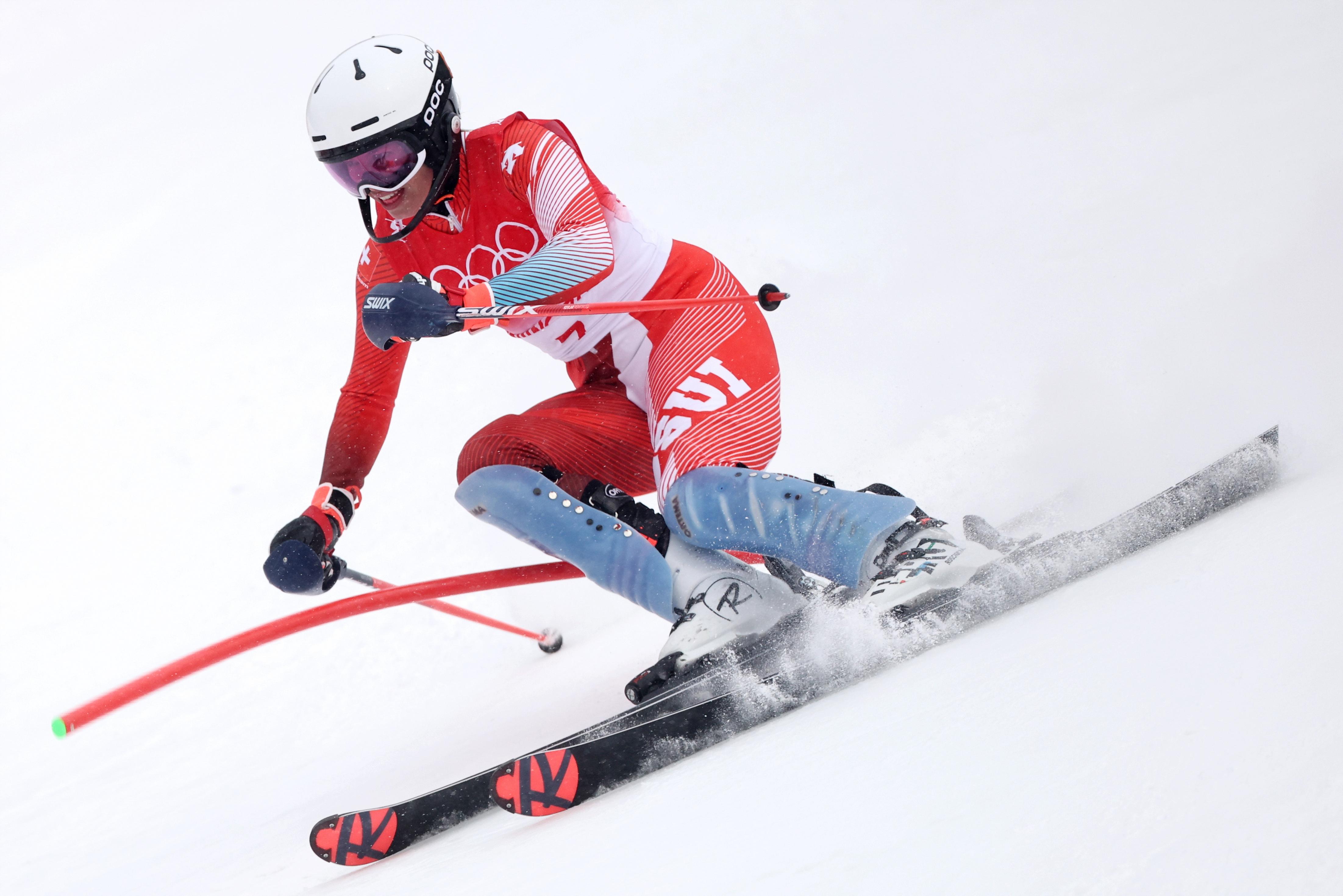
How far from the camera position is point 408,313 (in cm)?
186

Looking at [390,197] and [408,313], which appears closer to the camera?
[408,313]

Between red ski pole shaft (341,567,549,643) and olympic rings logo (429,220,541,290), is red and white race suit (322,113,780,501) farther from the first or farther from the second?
red ski pole shaft (341,567,549,643)

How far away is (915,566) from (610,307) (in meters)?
0.74

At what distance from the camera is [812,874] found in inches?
37.2

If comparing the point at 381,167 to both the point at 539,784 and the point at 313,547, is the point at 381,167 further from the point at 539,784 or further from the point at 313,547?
the point at 539,784

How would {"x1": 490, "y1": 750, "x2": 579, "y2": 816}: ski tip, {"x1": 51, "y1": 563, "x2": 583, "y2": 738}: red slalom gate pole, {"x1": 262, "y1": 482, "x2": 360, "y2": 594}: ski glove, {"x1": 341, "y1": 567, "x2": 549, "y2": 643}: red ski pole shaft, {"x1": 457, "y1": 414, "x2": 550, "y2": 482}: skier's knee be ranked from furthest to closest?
{"x1": 341, "y1": 567, "x2": 549, "y2": 643}: red ski pole shaft, {"x1": 457, "y1": 414, "x2": 550, "y2": 482}: skier's knee, {"x1": 262, "y1": 482, "x2": 360, "y2": 594}: ski glove, {"x1": 51, "y1": 563, "x2": 583, "y2": 738}: red slalom gate pole, {"x1": 490, "y1": 750, "x2": 579, "y2": 816}: ski tip

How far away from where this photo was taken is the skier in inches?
75.1

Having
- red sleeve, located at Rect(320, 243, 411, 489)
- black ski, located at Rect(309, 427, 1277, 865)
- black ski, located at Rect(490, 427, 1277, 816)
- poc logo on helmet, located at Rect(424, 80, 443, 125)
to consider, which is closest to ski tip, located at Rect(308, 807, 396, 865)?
black ski, located at Rect(309, 427, 1277, 865)

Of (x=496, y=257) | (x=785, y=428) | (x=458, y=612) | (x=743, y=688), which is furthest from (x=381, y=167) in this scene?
(x=785, y=428)

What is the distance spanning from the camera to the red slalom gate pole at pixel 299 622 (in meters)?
1.81

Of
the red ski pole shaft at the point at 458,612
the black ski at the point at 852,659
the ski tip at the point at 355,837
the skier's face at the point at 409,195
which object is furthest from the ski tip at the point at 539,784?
the skier's face at the point at 409,195

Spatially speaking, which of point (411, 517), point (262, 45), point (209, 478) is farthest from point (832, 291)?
point (262, 45)

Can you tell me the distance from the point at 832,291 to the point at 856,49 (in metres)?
3.66

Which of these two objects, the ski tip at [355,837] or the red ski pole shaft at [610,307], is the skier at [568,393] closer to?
the red ski pole shaft at [610,307]
